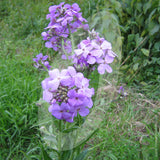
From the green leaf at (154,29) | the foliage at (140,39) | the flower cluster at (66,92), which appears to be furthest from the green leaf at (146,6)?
the flower cluster at (66,92)

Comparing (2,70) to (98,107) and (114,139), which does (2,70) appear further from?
(98,107)

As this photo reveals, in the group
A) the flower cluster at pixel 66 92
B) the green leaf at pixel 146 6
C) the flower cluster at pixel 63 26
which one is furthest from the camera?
the green leaf at pixel 146 6

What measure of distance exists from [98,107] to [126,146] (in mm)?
1023

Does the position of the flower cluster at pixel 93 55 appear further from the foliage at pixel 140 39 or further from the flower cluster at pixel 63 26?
the foliage at pixel 140 39

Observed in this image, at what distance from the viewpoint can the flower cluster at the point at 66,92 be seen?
0.81 m

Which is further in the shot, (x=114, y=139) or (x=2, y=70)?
(x=2, y=70)

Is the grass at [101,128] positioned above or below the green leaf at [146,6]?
below

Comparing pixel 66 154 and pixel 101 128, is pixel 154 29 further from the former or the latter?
pixel 66 154

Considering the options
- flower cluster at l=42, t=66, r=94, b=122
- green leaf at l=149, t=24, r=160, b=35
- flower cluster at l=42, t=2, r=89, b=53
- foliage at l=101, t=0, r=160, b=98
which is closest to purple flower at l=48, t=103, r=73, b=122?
flower cluster at l=42, t=66, r=94, b=122

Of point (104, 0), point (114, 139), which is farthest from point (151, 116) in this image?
point (104, 0)

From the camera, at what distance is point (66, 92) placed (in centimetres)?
83

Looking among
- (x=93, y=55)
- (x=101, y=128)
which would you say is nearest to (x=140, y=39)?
(x=101, y=128)

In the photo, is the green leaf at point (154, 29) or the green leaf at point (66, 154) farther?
the green leaf at point (154, 29)

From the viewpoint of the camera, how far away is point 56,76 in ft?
2.71
